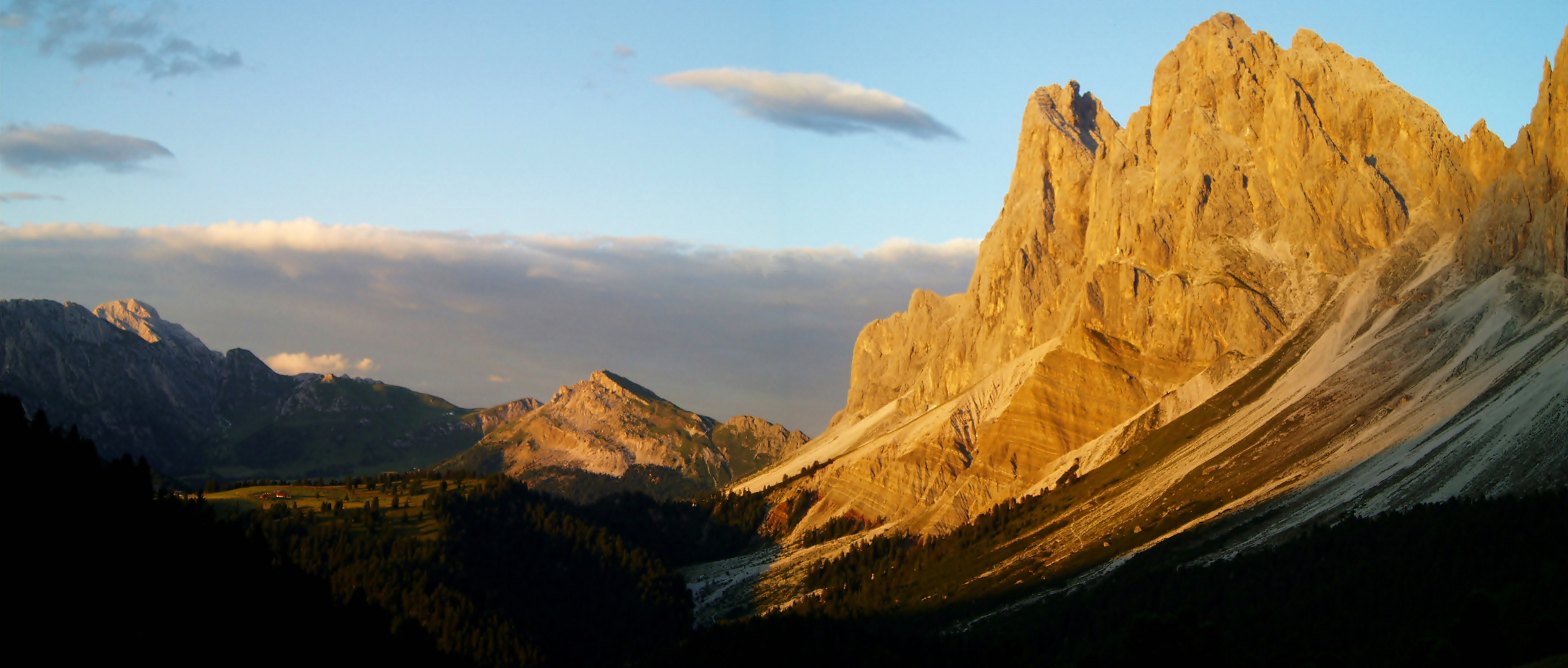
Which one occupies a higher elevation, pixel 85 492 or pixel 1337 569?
pixel 85 492

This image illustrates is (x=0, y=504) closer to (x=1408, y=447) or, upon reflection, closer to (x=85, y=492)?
(x=85, y=492)

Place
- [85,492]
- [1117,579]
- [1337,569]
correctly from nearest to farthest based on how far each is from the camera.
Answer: [85,492] < [1337,569] < [1117,579]

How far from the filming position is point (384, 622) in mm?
138125

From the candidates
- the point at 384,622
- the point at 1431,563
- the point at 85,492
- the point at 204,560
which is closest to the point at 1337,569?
the point at 1431,563

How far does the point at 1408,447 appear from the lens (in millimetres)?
184500

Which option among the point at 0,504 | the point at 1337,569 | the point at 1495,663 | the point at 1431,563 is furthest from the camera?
the point at 1337,569

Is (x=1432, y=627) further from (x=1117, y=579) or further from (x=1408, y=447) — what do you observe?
(x=1408, y=447)

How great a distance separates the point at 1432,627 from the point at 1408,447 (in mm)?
73878

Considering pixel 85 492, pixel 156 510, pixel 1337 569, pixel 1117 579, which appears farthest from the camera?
pixel 1117 579

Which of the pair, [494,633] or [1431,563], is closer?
[1431,563]

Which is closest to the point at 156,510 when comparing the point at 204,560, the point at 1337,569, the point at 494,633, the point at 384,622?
the point at 204,560

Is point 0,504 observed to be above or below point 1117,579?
above

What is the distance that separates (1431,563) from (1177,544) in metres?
49.0

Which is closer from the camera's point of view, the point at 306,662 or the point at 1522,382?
the point at 306,662
